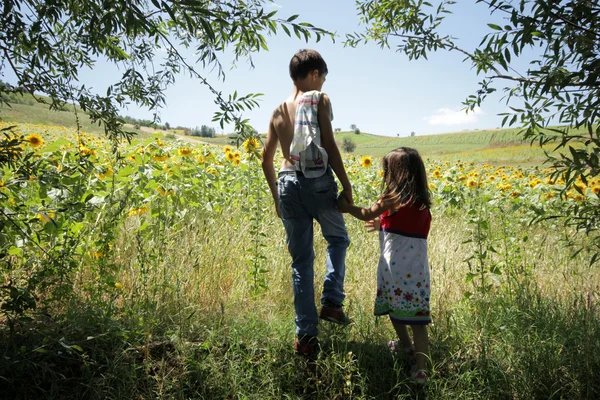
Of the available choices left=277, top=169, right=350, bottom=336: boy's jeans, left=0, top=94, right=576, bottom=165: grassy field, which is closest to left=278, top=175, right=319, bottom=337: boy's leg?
left=277, top=169, right=350, bottom=336: boy's jeans

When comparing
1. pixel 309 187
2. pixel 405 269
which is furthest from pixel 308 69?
pixel 405 269

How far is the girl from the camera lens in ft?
8.64

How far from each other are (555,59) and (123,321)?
2.99m

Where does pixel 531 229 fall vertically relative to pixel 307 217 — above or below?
below

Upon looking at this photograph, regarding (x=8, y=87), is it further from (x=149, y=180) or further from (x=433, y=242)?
(x=433, y=242)

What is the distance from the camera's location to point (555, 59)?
2.37 metres

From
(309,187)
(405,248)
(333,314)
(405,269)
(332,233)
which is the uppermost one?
(309,187)

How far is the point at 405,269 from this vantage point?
105 inches

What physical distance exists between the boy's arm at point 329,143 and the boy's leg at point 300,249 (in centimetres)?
27

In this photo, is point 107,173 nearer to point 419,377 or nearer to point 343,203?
point 343,203

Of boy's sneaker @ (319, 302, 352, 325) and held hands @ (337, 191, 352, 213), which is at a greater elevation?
held hands @ (337, 191, 352, 213)

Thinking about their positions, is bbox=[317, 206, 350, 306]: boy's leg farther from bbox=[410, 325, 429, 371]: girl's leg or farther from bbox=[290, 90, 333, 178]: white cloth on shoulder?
bbox=[410, 325, 429, 371]: girl's leg

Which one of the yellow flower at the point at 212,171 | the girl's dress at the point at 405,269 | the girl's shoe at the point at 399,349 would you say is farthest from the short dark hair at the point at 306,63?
the yellow flower at the point at 212,171

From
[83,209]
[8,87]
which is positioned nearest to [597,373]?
[83,209]
